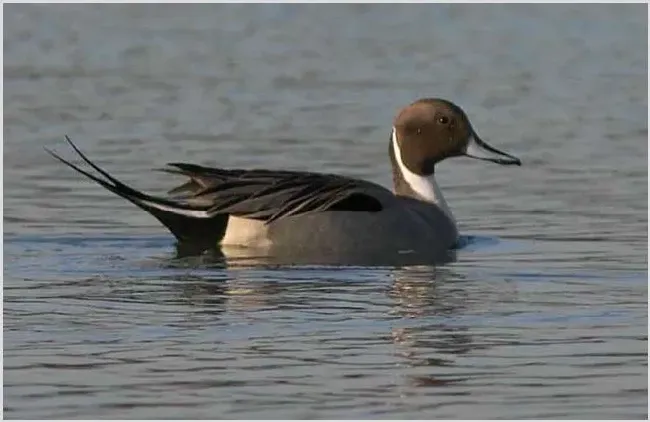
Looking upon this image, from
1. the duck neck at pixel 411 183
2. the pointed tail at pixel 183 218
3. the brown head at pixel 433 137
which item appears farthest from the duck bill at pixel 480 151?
the pointed tail at pixel 183 218

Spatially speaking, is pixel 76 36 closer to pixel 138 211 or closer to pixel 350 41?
pixel 350 41

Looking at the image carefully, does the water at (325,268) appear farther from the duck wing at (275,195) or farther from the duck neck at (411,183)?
the duck wing at (275,195)

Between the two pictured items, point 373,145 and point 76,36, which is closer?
point 373,145

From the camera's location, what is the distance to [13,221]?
44.8 feet

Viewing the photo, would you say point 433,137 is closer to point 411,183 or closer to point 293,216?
point 411,183

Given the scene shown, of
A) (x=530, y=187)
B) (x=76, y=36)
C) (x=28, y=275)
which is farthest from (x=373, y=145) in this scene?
(x=76, y=36)

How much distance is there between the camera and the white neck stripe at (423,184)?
1378 centimetres

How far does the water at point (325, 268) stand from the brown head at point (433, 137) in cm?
43

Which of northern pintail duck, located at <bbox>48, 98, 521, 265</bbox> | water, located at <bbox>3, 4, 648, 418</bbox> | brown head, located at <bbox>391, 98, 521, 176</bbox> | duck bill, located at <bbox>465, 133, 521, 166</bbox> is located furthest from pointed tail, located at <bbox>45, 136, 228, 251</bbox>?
duck bill, located at <bbox>465, 133, 521, 166</bbox>

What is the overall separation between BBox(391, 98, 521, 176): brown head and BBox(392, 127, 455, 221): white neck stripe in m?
0.02

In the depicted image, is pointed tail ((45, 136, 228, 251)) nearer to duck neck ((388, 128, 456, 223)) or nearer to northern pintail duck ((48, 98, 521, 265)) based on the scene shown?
northern pintail duck ((48, 98, 521, 265))

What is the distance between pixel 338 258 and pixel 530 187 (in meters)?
2.75

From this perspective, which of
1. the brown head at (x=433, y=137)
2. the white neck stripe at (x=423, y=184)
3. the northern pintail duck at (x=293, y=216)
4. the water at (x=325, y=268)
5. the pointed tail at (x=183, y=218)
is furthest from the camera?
the brown head at (x=433, y=137)

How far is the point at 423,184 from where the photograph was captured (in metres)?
14.0
